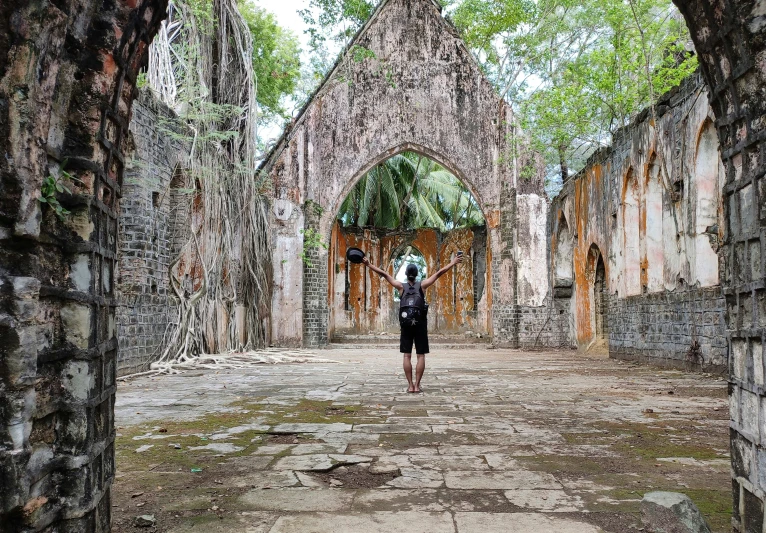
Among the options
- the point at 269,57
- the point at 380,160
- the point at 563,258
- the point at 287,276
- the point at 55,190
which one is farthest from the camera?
the point at 269,57

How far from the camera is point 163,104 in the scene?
932 centimetres

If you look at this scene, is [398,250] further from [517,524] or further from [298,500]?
[517,524]

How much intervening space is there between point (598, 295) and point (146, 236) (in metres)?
9.31

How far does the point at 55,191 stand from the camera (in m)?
1.99

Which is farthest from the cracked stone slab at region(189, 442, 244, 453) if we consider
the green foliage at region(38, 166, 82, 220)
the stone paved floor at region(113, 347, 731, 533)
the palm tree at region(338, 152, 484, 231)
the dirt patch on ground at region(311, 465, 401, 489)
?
the palm tree at region(338, 152, 484, 231)

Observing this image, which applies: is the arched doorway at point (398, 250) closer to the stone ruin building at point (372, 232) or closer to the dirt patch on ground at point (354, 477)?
the stone ruin building at point (372, 232)

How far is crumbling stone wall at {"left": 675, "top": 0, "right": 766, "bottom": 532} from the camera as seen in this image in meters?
2.13

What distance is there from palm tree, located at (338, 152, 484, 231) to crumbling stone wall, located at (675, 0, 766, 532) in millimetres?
19939

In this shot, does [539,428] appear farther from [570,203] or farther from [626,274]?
[570,203]

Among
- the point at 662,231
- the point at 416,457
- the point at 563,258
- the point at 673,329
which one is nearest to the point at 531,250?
the point at 563,258

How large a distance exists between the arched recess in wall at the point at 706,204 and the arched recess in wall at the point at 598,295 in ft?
15.4

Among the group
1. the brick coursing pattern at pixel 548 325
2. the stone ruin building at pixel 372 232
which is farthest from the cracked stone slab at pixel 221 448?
the brick coursing pattern at pixel 548 325

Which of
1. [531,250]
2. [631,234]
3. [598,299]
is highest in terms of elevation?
[531,250]

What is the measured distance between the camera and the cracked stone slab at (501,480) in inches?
117
